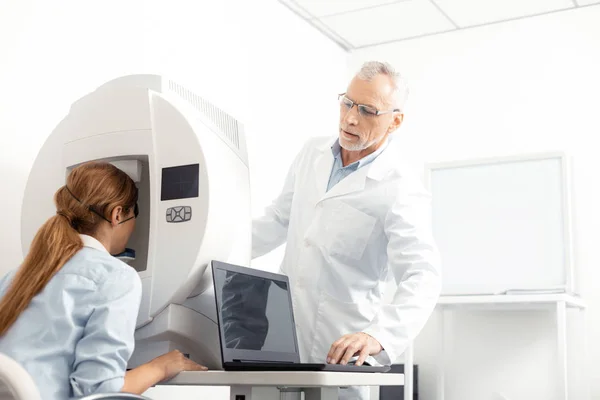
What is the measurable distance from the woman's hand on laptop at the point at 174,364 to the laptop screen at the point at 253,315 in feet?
0.37

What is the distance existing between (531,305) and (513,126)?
977mm

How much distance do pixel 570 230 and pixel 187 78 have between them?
73.1 inches

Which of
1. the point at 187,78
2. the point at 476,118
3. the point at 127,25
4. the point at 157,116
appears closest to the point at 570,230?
the point at 476,118

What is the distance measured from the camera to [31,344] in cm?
133

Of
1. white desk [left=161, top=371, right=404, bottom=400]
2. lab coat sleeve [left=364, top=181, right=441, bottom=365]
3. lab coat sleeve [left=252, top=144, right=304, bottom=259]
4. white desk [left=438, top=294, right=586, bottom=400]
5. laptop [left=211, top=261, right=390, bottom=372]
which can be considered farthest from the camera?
white desk [left=438, top=294, right=586, bottom=400]

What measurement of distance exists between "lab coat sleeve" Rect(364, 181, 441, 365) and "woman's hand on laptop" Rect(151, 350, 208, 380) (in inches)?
15.7

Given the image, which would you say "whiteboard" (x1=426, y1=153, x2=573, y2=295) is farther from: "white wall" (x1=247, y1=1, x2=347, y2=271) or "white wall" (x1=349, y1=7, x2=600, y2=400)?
"white wall" (x1=247, y1=1, x2=347, y2=271)

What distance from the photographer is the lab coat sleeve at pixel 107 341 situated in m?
1.31

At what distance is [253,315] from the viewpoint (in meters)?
1.55

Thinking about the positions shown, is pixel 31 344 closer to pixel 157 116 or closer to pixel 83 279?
pixel 83 279

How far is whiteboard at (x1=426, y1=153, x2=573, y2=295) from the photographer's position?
3557 millimetres

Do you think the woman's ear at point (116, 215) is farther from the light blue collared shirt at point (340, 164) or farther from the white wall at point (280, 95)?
the white wall at point (280, 95)

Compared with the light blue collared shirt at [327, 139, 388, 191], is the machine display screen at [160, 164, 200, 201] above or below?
below

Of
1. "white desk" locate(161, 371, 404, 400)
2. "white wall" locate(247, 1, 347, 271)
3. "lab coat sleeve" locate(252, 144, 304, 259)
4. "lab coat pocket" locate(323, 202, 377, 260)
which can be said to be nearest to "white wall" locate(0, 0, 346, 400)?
"white wall" locate(247, 1, 347, 271)
